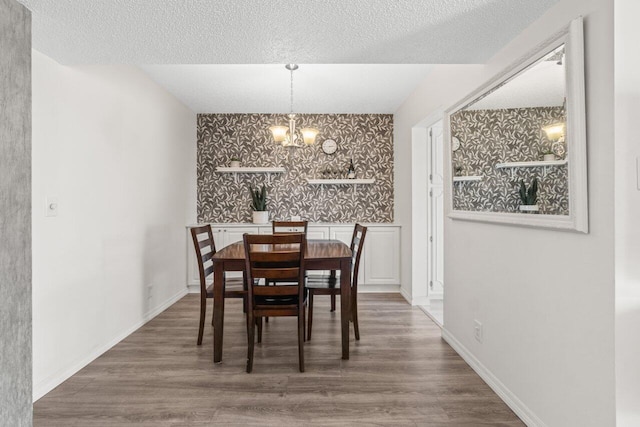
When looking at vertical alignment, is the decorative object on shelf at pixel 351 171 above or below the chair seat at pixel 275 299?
above

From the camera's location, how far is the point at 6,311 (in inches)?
64.8

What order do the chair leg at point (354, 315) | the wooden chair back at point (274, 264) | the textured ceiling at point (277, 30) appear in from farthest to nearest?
1. the chair leg at point (354, 315)
2. the wooden chair back at point (274, 264)
3. the textured ceiling at point (277, 30)

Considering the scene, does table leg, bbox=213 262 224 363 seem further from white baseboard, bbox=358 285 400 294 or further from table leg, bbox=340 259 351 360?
white baseboard, bbox=358 285 400 294

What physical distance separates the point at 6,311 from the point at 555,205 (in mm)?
2499

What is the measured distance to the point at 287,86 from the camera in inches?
151

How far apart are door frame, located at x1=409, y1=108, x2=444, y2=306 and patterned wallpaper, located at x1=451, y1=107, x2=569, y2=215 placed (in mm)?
1262

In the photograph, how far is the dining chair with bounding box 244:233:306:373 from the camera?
2354 mm

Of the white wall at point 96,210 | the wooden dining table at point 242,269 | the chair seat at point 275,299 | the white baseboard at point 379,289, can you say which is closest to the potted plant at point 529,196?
the wooden dining table at point 242,269

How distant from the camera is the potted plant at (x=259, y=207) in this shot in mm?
4764

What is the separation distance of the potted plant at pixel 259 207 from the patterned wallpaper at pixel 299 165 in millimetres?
202

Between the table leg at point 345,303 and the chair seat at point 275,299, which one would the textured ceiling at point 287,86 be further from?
the chair seat at point 275,299

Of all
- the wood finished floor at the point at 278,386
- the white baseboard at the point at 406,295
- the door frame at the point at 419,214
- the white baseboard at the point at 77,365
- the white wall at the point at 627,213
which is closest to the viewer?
the white wall at the point at 627,213

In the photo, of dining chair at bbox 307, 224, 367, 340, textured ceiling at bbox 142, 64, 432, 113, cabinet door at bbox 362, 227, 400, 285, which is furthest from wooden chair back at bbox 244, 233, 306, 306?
cabinet door at bbox 362, 227, 400, 285

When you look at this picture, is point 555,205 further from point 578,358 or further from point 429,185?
point 429,185
